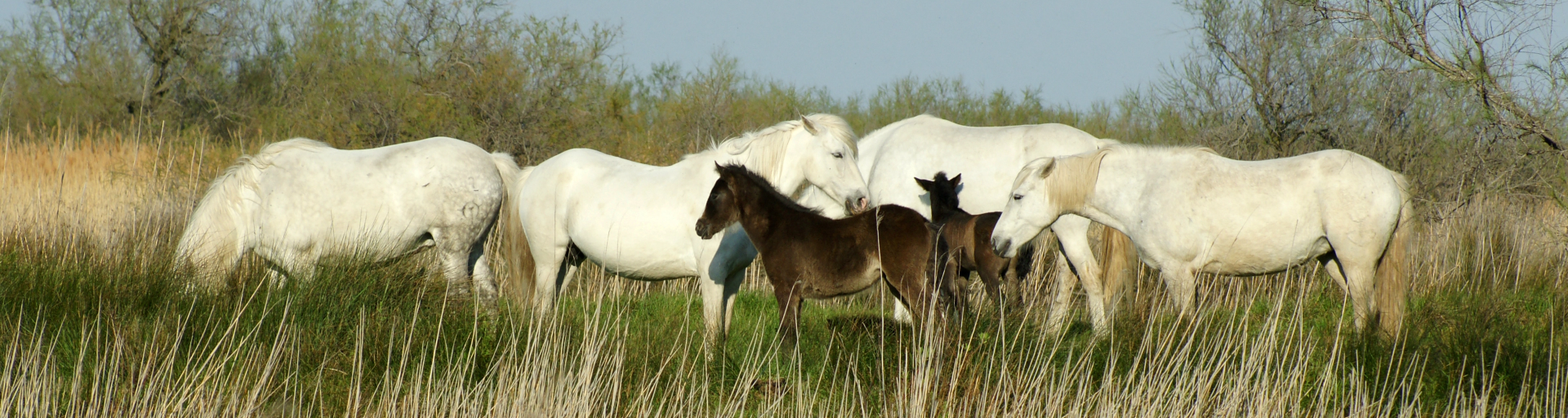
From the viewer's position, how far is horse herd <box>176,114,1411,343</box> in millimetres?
5250

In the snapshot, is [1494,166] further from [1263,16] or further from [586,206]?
[586,206]

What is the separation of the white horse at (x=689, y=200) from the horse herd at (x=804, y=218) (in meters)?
0.01

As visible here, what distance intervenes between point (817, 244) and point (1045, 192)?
1.60 metres

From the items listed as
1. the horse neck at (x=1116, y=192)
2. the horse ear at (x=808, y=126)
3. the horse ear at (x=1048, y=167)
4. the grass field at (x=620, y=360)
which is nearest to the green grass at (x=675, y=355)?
the grass field at (x=620, y=360)

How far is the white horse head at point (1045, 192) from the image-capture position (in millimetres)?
5906

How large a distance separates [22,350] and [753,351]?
3247 millimetres

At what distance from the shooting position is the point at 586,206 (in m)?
6.50

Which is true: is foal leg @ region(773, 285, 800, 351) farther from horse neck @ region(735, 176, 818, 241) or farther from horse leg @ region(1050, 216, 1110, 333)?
Result: horse leg @ region(1050, 216, 1110, 333)

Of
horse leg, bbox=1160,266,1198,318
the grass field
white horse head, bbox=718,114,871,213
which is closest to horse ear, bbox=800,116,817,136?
white horse head, bbox=718,114,871,213

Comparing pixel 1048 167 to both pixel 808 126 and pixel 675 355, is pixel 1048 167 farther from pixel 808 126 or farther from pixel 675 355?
pixel 675 355

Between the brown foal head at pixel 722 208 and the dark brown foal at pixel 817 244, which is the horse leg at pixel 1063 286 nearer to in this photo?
the dark brown foal at pixel 817 244

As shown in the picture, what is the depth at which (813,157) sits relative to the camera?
611cm

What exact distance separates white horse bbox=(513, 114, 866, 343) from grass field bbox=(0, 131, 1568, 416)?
0.38m

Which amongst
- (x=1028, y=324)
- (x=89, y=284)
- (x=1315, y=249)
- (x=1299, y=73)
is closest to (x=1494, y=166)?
(x=1299, y=73)
